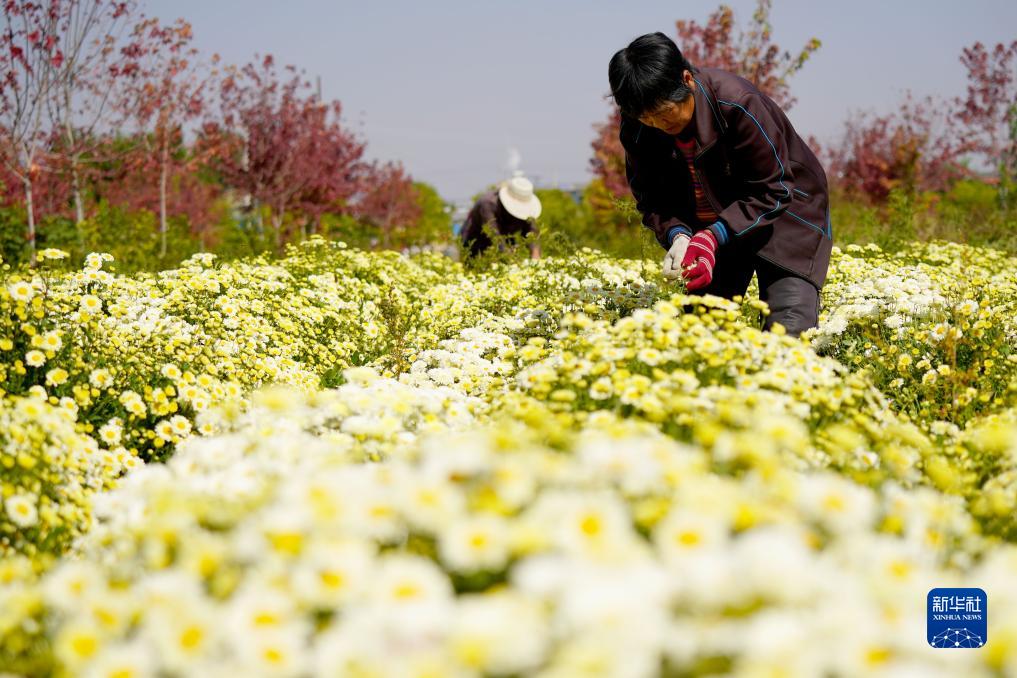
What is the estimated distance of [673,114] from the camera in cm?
372

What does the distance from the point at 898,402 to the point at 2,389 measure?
3.95m

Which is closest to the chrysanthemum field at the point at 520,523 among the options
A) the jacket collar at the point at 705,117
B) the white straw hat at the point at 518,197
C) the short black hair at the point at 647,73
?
the short black hair at the point at 647,73

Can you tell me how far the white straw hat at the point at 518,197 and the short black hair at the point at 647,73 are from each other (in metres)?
5.15

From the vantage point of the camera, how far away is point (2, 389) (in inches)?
118

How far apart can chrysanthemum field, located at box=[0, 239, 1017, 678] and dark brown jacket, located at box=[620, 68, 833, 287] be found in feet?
3.38

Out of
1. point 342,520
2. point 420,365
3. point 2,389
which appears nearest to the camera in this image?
point 342,520

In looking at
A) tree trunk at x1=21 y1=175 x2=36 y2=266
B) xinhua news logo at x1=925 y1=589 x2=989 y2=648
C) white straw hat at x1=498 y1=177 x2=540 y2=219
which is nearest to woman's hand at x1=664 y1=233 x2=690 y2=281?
xinhua news logo at x1=925 y1=589 x2=989 y2=648

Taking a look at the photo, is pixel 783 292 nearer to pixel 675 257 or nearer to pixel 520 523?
pixel 675 257

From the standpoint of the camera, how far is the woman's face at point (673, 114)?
3645mm

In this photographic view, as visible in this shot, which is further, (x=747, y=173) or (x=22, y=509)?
(x=747, y=173)

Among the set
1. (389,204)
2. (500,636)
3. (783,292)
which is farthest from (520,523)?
(389,204)

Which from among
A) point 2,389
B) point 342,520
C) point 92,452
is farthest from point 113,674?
point 2,389

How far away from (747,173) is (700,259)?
0.63 metres

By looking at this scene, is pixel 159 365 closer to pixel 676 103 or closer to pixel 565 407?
pixel 565 407
